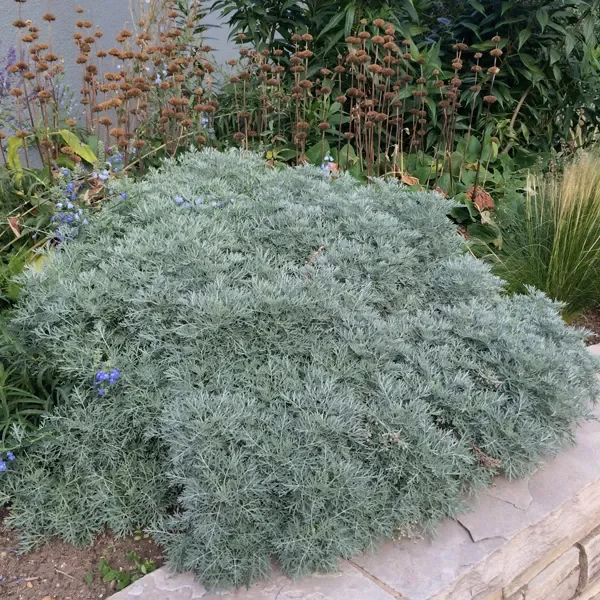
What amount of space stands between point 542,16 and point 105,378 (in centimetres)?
366

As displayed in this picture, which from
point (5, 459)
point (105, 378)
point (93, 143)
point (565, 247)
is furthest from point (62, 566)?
point (565, 247)

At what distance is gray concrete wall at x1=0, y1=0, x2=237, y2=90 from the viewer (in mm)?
4465

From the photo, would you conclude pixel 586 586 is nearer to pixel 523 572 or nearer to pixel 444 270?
pixel 523 572

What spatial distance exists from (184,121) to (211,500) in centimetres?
220

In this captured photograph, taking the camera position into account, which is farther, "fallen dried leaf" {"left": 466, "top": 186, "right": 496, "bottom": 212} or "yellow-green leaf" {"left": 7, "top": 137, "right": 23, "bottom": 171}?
"fallen dried leaf" {"left": 466, "top": 186, "right": 496, "bottom": 212}

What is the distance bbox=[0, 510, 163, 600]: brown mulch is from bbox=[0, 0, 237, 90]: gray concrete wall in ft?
11.5

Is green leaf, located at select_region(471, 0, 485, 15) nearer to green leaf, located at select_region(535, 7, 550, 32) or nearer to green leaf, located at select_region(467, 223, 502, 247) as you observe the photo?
green leaf, located at select_region(535, 7, 550, 32)

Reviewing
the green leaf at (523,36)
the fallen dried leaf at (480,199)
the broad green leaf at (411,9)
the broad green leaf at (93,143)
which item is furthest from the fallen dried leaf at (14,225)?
the green leaf at (523,36)

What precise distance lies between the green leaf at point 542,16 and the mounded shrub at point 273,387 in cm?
230

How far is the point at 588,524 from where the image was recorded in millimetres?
2055

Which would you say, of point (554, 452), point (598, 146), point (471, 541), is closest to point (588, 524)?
point (554, 452)

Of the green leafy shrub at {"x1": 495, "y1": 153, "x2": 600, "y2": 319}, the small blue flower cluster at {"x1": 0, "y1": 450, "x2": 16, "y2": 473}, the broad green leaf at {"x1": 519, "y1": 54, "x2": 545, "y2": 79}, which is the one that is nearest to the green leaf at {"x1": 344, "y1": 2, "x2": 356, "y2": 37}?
the broad green leaf at {"x1": 519, "y1": 54, "x2": 545, "y2": 79}

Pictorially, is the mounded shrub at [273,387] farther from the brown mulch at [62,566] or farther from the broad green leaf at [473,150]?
the broad green leaf at [473,150]

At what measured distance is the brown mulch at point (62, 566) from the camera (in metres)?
1.69
